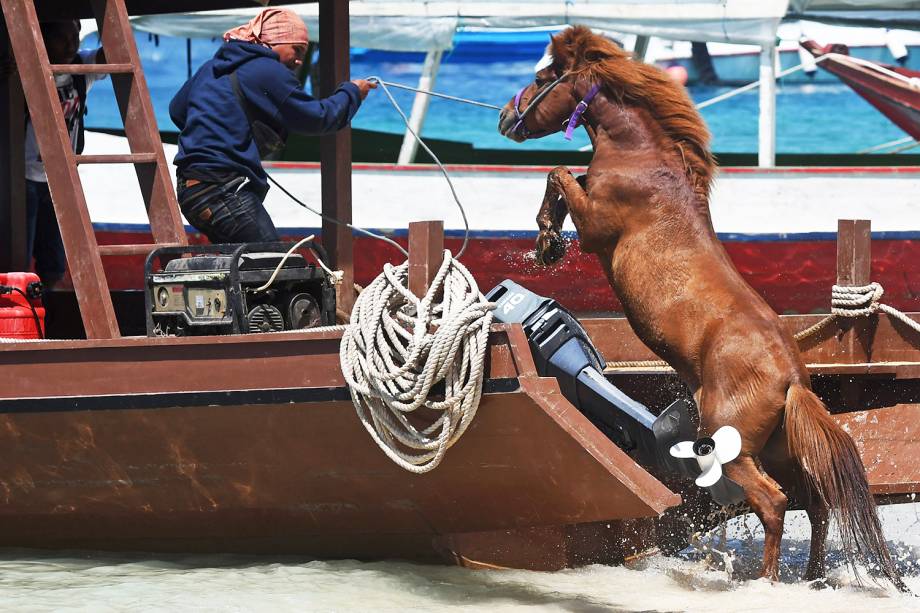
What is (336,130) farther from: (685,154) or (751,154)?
(751,154)

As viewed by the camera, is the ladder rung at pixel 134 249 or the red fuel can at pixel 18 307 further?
the red fuel can at pixel 18 307

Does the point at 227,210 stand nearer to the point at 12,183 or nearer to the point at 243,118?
the point at 243,118

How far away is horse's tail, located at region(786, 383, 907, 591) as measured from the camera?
439 centimetres

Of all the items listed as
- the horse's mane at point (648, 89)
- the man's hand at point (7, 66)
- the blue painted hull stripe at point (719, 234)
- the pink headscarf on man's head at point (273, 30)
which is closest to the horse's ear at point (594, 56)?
the horse's mane at point (648, 89)

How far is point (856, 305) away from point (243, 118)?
295cm

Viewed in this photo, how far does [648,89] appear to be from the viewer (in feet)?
16.3

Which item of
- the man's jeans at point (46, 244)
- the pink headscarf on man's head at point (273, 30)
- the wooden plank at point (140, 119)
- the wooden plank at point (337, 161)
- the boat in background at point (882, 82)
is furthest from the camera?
the boat in background at point (882, 82)

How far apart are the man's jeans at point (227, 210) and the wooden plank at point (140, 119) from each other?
11 centimetres

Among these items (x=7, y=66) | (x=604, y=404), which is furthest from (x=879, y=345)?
(x=7, y=66)

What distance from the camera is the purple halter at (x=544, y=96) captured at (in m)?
5.11

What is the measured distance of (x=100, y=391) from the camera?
4.41 m

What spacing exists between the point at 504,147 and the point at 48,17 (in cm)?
715

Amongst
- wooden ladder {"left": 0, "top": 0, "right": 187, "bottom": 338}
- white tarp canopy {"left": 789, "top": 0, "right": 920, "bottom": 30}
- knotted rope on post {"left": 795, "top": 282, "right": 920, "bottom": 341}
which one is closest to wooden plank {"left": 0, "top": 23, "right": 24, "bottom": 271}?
wooden ladder {"left": 0, "top": 0, "right": 187, "bottom": 338}

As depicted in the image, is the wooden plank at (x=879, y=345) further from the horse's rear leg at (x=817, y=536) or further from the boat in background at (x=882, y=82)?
the boat in background at (x=882, y=82)
